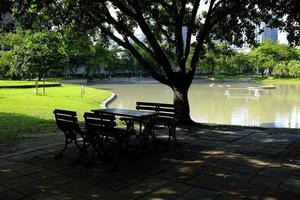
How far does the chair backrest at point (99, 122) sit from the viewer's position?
5.79 metres

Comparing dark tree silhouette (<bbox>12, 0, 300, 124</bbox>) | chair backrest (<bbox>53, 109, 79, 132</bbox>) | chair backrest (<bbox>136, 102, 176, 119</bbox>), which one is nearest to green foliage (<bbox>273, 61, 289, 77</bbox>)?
dark tree silhouette (<bbox>12, 0, 300, 124</bbox>)

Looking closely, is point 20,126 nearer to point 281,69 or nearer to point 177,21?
point 177,21

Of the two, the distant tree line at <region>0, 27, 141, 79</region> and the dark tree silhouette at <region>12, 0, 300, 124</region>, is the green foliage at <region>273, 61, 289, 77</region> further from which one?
the dark tree silhouette at <region>12, 0, 300, 124</region>

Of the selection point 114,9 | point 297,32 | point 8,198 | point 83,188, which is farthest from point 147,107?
point 297,32

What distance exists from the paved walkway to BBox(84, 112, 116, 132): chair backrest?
68 cm

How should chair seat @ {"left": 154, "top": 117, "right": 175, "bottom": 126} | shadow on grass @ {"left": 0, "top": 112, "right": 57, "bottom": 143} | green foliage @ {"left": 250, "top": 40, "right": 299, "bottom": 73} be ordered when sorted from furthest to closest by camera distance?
green foliage @ {"left": 250, "top": 40, "right": 299, "bottom": 73}, shadow on grass @ {"left": 0, "top": 112, "right": 57, "bottom": 143}, chair seat @ {"left": 154, "top": 117, "right": 175, "bottom": 126}

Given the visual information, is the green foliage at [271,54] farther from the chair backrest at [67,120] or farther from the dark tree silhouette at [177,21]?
the chair backrest at [67,120]

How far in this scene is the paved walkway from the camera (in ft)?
15.0

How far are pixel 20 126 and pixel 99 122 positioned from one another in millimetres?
6180

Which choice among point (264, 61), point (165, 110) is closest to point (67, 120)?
point (165, 110)

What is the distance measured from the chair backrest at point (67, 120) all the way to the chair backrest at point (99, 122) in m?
0.29

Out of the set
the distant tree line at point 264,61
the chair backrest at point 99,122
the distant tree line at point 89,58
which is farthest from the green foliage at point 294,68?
the chair backrest at point 99,122

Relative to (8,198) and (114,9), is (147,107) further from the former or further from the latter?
(114,9)

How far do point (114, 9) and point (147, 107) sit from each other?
6.21 m
